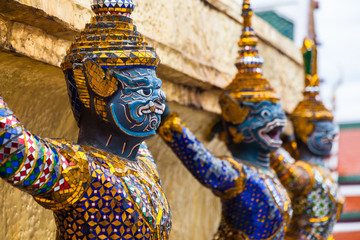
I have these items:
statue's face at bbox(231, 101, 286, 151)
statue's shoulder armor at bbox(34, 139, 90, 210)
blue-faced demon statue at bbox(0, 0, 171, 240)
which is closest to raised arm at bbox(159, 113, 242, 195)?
statue's face at bbox(231, 101, 286, 151)

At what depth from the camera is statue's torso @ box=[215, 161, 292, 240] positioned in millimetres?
3012

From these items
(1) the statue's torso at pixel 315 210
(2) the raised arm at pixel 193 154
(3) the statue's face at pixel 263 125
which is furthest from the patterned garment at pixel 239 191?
(1) the statue's torso at pixel 315 210

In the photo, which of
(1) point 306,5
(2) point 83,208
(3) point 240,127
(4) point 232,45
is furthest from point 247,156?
(1) point 306,5

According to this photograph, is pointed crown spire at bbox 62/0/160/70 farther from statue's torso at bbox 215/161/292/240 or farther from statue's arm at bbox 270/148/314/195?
statue's arm at bbox 270/148/314/195

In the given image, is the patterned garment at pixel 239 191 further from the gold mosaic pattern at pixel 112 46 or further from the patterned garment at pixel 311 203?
the gold mosaic pattern at pixel 112 46

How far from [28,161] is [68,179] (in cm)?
19

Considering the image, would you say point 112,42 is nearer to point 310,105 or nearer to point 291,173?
point 291,173

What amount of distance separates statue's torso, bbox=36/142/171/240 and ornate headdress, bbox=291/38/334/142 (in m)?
1.82

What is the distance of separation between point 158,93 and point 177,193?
1.59m

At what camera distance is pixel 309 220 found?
370cm

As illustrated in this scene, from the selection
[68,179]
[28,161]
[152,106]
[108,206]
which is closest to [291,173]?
[152,106]

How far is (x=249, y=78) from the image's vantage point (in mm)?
3146

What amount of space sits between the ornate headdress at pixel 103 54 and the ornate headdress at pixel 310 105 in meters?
1.79

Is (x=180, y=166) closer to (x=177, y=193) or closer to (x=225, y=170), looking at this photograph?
(x=177, y=193)
